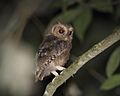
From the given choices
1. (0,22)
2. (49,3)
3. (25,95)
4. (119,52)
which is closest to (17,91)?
(25,95)

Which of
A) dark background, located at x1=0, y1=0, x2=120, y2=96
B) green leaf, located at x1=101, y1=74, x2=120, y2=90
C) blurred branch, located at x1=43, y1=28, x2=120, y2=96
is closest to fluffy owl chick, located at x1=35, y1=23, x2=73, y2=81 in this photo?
blurred branch, located at x1=43, y1=28, x2=120, y2=96

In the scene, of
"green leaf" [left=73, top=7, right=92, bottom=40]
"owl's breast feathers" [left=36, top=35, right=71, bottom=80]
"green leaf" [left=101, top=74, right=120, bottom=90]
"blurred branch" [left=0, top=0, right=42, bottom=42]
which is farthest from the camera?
"blurred branch" [left=0, top=0, right=42, bottom=42]

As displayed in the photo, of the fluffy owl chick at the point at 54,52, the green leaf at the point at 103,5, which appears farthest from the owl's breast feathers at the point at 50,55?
the green leaf at the point at 103,5

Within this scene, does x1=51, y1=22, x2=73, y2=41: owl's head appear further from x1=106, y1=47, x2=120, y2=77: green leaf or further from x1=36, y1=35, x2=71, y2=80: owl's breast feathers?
x1=106, y1=47, x2=120, y2=77: green leaf

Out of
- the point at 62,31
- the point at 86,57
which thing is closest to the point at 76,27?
the point at 62,31

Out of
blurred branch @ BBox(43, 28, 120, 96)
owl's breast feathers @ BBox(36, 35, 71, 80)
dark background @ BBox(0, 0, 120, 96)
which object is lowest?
dark background @ BBox(0, 0, 120, 96)

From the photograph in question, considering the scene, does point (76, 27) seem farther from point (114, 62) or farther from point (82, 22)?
point (114, 62)
